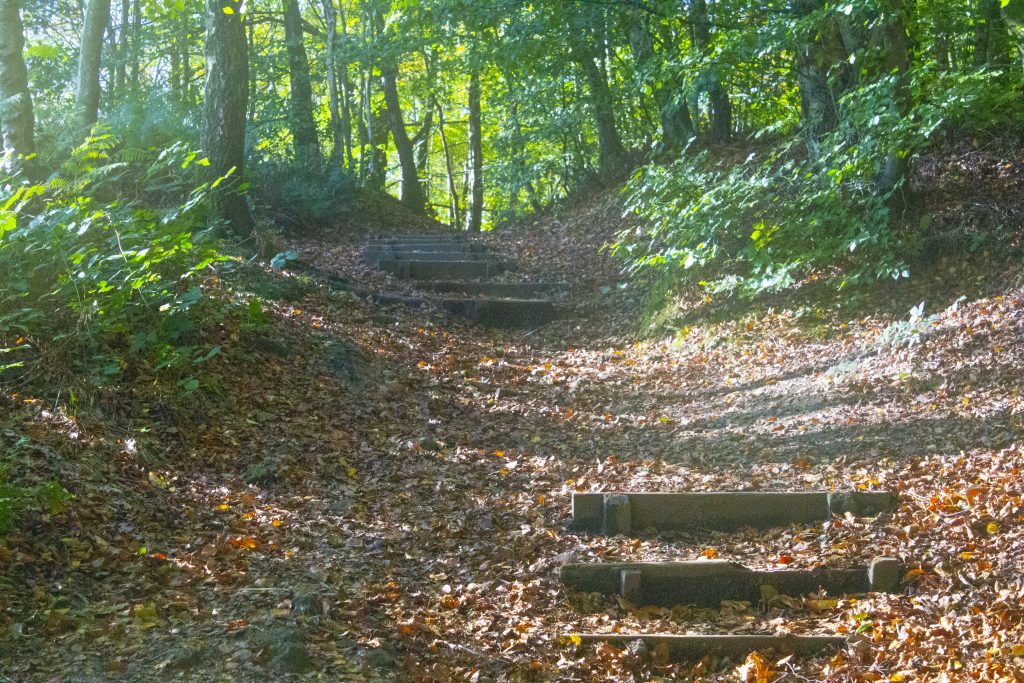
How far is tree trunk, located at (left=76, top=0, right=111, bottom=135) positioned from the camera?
995 cm

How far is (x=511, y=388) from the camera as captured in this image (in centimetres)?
827

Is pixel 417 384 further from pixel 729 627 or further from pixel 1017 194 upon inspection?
pixel 1017 194

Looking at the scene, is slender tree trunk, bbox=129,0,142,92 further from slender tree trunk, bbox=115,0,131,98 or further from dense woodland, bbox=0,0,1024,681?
dense woodland, bbox=0,0,1024,681

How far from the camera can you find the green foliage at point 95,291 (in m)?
5.65

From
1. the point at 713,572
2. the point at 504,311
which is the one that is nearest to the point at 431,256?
the point at 504,311

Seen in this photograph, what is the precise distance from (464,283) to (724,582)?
8.04 metres

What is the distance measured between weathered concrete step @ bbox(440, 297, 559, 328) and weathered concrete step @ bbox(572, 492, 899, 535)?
19.6ft

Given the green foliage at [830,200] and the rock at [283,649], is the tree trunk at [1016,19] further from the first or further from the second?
the rock at [283,649]

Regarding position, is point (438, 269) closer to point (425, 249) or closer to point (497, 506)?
point (425, 249)

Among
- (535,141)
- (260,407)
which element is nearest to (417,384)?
(260,407)

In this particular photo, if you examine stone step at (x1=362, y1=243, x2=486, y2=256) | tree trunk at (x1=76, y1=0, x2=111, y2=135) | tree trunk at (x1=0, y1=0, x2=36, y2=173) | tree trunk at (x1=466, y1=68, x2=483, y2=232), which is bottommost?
stone step at (x1=362, y1=243, x2=486, y2=256)

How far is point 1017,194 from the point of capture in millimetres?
8328

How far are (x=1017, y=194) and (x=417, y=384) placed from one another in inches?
237

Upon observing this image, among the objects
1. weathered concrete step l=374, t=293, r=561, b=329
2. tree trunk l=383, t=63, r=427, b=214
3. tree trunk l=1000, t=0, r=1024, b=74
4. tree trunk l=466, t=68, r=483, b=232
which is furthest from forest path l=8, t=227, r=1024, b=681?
tree trunk l=383, t=63, r=427, b=214
